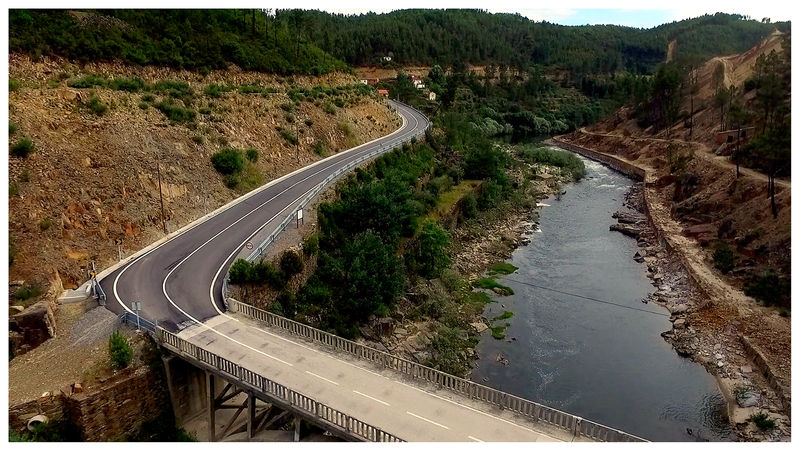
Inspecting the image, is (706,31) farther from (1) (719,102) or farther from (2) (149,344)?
(2) (149,344)

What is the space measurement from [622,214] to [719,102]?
30755 mm

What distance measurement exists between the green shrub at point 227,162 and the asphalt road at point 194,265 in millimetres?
2796

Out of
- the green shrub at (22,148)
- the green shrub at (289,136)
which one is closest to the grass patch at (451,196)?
the green shrub at (289,136)

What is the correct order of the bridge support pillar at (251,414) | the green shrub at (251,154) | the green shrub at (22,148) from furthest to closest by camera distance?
the green shrub at (251,154) < the green shrub at (22,148) < the bridge support pillar at (251,414)

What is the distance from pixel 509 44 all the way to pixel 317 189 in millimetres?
171213

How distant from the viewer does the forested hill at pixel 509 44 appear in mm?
140125

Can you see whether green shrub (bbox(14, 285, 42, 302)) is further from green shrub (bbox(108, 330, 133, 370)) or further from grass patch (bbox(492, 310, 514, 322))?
grass patch (bbox(492, 310, 514, 322))

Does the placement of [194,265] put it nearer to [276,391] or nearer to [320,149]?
[276,391]

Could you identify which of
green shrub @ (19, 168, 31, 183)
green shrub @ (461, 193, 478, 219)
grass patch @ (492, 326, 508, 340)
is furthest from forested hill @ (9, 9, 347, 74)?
grass patch @ (492, 326, 508, 340)

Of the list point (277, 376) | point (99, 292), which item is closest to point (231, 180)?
point (99, 292)

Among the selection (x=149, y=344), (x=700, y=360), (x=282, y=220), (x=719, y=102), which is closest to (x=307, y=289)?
(x=282, y=220)

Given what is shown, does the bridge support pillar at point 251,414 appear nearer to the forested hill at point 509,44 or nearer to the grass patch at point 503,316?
the grass patch at point 503,316

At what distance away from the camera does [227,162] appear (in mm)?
43125

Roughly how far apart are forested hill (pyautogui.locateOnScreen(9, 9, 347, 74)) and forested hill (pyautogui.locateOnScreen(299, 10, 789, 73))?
40.1 meters
